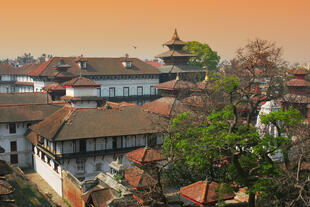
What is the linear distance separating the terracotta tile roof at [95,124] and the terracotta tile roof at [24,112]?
3548mm

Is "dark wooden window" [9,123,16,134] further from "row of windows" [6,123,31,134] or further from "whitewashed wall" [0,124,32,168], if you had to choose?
"whitewashed wall" [0,124,32,168]

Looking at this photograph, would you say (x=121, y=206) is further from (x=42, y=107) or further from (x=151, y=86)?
(x=151, y=86)

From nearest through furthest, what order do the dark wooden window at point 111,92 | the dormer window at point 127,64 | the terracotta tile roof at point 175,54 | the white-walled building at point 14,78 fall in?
the dark wooden window at point 111,92 → the terracotta tile roof at point 175,54 → the dormer window at point 127,64 → the white-walled building at point 14,78

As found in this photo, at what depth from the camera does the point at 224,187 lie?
17.9 meters

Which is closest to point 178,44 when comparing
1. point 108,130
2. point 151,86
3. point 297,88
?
point 151,86

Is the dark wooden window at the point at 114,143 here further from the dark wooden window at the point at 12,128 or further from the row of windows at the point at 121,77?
the row of windows at the point at 121,77

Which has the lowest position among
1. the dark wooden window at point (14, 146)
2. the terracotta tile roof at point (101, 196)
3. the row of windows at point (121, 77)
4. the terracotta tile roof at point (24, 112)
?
the dark wooden window at point (14, 146)

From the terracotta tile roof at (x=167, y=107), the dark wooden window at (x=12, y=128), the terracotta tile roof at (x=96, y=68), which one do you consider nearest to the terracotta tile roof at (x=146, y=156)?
the terracotta tile roof at (x=167, y=107)

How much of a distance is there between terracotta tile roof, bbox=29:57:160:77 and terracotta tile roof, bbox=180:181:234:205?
149 ft

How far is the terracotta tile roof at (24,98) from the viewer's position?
52281 millimetres

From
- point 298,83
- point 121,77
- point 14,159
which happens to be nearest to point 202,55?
point 121,77

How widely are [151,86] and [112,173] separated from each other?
149 ft

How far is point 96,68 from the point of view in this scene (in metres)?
65.9

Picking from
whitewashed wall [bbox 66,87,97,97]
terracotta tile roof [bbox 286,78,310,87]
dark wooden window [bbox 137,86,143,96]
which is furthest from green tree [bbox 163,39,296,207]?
dark wooden window [bbox 137,86,143,96]
